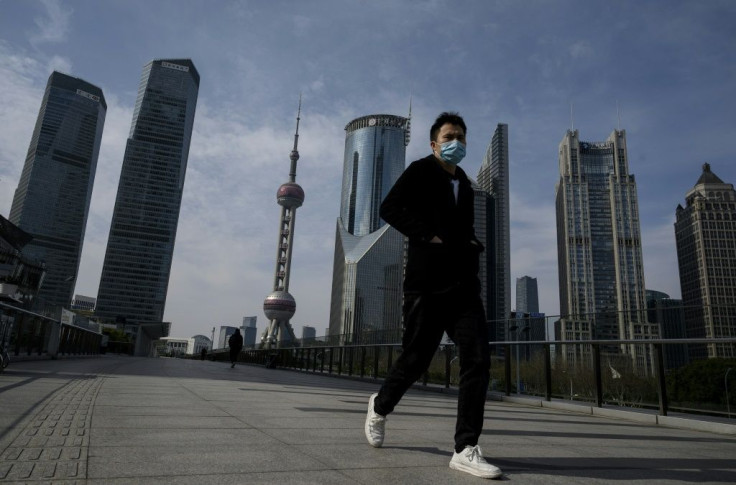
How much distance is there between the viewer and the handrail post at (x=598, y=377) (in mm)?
6766

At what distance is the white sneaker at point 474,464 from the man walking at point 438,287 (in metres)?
0.12

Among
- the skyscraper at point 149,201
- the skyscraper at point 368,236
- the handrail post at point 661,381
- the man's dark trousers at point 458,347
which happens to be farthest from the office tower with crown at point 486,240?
the man's dark trousers at point 458,347

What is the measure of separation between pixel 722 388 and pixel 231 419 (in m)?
5.28

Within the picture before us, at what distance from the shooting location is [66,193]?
178 metres

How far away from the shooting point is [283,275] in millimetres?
117625

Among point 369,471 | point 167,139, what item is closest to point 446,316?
point 369,471

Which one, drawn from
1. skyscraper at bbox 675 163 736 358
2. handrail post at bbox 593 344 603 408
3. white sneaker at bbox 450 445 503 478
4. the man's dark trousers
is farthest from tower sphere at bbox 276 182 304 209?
white sneaker at bbox 450 445 503 478

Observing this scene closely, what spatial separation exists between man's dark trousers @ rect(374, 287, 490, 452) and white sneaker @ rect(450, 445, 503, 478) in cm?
6

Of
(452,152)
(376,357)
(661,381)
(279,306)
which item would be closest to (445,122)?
(452,152)

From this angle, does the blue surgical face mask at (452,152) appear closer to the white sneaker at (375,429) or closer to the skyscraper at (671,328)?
the white sneaker at (375,429)

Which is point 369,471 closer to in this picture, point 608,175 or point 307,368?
point 307,368

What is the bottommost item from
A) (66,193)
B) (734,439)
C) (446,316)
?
(734,439)

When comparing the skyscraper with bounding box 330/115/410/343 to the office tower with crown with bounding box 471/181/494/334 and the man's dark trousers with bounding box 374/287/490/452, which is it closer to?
the office tower with crown with bounding box 471/181/494/334

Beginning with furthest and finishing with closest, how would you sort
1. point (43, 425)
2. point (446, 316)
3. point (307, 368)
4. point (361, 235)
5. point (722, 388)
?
point (361, 235) < point (307, 368) < point (722, 388) < point (43, 425) < point (446, 316)
